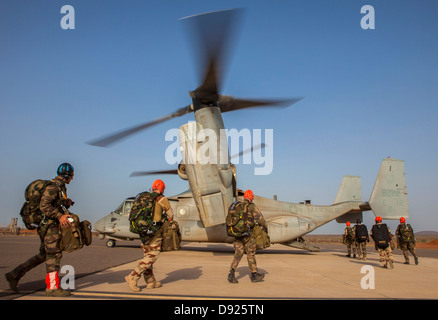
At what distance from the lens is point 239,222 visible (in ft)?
21.8

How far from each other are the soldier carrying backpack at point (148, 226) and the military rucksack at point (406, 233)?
9.83 metres

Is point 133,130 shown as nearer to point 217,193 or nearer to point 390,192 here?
point 217,193


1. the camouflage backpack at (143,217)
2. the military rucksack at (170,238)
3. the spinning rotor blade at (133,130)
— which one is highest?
the spinning rotor blade at (133,130)

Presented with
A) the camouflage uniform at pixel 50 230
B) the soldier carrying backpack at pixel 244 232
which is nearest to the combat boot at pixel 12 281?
the camouflage uniform at pixel 50 230

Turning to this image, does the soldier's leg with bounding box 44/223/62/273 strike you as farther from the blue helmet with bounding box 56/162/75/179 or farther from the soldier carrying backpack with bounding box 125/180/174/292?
the soldier carrying backpack with bounding box 125/180/174/292

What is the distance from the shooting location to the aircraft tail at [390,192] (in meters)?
16.4

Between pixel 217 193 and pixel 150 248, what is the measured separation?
21.1 feet

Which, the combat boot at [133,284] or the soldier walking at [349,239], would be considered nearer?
the combat boot at [133,284]

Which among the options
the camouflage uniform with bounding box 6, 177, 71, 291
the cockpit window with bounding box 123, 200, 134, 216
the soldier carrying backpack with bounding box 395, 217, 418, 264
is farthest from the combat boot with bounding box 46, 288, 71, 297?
the cockpit window with bounding box 123, 200, 134, 216

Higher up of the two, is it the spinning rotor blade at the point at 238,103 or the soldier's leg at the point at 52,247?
the spinning rotor blade at the point at 238,103

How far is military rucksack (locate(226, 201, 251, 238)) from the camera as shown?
21.8 feet

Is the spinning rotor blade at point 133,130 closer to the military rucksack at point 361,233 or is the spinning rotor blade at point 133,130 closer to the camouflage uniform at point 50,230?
the camouflage uniform at point 50,230

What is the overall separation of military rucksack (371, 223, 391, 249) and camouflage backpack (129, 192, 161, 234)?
7.76 m
